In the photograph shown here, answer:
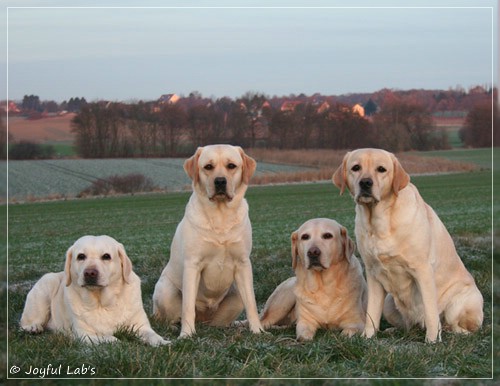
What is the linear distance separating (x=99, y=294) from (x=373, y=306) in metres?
2.22

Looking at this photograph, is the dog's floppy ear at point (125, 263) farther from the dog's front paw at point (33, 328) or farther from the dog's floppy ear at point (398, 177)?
the dog's floppy ear at point (398, 177)

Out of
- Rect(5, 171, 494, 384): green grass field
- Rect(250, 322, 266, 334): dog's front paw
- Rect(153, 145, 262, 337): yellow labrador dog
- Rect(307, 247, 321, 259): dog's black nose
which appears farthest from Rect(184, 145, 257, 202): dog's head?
Rect(5, 171, 494, 384): green grass field

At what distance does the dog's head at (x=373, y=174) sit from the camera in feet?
20.9

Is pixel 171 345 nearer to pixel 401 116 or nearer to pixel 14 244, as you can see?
pixel 401 116

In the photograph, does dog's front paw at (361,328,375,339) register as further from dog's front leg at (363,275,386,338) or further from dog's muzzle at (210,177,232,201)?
dog's muzzle at (210,177,232,201)

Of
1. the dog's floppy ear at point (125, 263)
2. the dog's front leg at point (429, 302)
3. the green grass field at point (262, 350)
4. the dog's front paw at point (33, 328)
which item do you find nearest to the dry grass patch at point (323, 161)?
the green grass field at point (262, 350)

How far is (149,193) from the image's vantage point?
29641 mm

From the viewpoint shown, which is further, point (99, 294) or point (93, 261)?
point (99, 294)

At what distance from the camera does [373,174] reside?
21.0 ft

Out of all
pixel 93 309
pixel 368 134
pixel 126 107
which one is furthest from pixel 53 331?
pixel 368 134

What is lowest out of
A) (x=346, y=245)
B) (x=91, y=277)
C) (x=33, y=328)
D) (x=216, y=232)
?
(x=33, y=328)

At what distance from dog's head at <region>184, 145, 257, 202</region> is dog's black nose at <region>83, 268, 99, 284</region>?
1.19 m

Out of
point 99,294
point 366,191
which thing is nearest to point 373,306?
point 366,191

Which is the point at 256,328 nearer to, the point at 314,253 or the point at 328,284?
the point at 328,284
